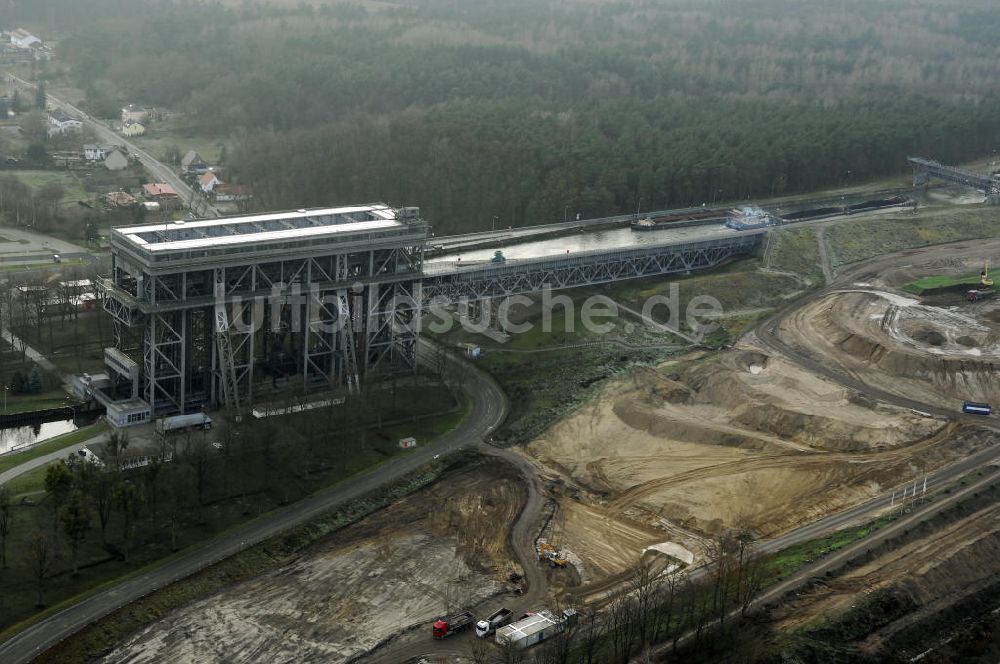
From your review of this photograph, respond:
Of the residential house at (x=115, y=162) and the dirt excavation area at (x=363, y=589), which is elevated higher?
the residential house at (x=115, y=162)

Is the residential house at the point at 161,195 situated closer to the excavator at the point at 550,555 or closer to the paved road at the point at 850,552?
the excavator at the point at 550,555

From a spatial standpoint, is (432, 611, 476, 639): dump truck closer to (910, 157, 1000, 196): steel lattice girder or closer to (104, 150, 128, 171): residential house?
(910, 157, 1000, 196): steel lattice girder

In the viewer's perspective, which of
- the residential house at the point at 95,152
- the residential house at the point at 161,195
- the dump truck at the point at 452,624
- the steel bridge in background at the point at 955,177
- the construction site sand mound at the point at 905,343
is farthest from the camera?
the residential house at the point at 95,152

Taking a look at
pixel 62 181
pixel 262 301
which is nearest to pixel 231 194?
pixel 62 181

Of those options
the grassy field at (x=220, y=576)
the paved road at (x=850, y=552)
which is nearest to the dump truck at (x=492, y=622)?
the paved road at (x=850, y=552)

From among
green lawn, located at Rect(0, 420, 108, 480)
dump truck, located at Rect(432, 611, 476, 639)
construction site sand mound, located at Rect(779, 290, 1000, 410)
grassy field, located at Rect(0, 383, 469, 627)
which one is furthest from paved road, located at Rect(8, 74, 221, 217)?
dump truck, located at Rect(432, 611, 476, 639)

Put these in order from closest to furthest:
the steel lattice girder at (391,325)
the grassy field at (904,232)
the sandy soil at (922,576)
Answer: the sandy soil at (922,576), the steel lattice girder at (391,325), the grassy field at (904,232)

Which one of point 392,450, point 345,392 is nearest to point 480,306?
point 345,392
